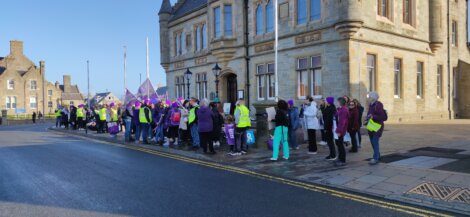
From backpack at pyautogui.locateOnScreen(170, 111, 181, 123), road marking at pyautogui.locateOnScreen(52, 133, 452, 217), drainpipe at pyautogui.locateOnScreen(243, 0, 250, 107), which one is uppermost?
drainpipe at pyautogui.locateOnScreen(243, 0, 250, 107)

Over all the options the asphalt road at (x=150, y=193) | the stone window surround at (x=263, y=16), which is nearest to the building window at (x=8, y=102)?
the stone window surround at (x=263, y=16)

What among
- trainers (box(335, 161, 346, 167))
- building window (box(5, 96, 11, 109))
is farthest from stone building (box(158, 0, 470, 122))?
building window (box(5, 96, 11, 109))

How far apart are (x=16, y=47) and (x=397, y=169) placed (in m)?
74.7

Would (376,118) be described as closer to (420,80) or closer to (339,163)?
(339,163)

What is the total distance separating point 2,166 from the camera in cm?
987

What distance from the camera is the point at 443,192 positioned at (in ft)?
21.1

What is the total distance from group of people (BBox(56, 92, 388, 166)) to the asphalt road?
87.5 inches

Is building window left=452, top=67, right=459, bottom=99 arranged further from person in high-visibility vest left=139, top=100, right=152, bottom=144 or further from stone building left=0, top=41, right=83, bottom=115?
stone building left=0, top=41, right=83, bottom=115

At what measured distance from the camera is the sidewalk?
20.8 ft

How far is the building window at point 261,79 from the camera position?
23855mm

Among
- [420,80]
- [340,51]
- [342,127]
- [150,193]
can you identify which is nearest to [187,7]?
[340,51]

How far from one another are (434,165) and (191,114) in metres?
7.70

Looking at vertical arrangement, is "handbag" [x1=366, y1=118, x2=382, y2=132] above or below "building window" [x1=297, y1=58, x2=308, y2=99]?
below

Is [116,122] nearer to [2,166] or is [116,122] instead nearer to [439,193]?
[2,166]
